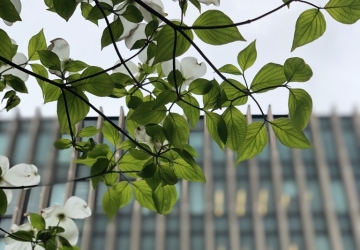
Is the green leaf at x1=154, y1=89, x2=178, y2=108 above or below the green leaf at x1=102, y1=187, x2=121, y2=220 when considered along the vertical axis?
→ above

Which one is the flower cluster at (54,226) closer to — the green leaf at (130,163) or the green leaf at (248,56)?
the green leaf at (130,163)

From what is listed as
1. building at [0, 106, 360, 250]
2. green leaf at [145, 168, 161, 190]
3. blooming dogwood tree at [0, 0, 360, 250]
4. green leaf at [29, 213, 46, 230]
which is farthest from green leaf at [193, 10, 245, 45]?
building at [0, 106, 360, 250]

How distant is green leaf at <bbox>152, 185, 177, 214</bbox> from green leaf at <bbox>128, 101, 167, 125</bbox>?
66 millimetres

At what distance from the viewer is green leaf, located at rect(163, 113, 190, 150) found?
28 centimetres

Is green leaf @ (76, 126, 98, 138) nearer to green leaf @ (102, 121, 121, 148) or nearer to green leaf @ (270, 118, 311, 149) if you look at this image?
green leaf @ (102, 121, 121, 148)

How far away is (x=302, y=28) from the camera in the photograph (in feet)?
0.82

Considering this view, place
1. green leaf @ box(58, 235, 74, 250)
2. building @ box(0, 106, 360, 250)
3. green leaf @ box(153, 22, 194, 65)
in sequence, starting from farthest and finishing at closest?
building @ box(0, 106, 360, 250) → green leaf @ box(58, 235, 74, 250) → green leaf @ box(153, 22, 194, 65)

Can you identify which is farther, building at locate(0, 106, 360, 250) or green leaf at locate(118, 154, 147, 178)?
building at locate(0, 106, 360, 250)

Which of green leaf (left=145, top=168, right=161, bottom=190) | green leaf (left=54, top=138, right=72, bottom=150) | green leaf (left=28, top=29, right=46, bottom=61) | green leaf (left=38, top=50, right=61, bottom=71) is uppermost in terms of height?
green leaf (left=28, top=29, right=46, bottom=61)

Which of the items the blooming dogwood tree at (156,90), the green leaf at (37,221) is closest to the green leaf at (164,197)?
the blooming dogwood tree at (156,90)

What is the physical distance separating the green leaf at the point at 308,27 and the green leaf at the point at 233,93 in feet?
0.14

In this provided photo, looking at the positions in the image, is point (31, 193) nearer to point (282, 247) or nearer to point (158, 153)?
point (282, 247)

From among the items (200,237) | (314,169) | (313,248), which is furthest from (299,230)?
(200,237)

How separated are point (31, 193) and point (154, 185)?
9.30ft
